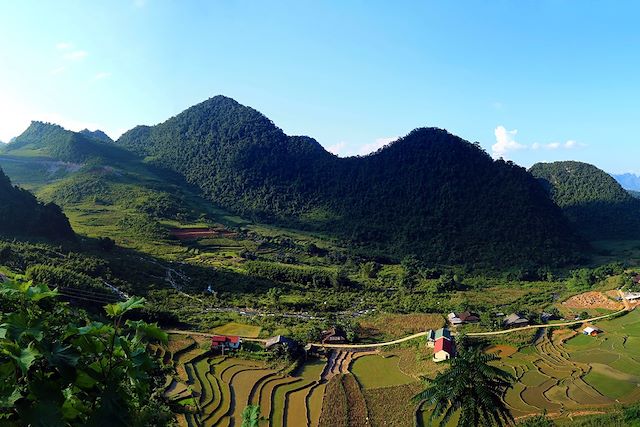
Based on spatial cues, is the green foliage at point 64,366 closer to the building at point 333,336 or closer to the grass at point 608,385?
the grass at point 608,385

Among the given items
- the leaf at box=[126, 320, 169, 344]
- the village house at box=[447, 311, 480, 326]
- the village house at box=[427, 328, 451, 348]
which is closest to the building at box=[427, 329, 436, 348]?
the village house at box=[427, 328, 451, 348]

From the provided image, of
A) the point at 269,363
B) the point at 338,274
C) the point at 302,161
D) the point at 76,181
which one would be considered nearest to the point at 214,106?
the point at 302,161

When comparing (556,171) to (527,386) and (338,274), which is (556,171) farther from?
(527,386)

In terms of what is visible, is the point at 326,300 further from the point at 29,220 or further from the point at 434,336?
the point at 29,220

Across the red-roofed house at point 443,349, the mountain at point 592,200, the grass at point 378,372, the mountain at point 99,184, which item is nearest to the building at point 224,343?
the grass at point 378,372

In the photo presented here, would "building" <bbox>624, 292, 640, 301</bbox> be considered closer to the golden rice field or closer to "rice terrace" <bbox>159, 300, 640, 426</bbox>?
"rice terrace" <bbox>159, 300, 640, 426</bbox>
